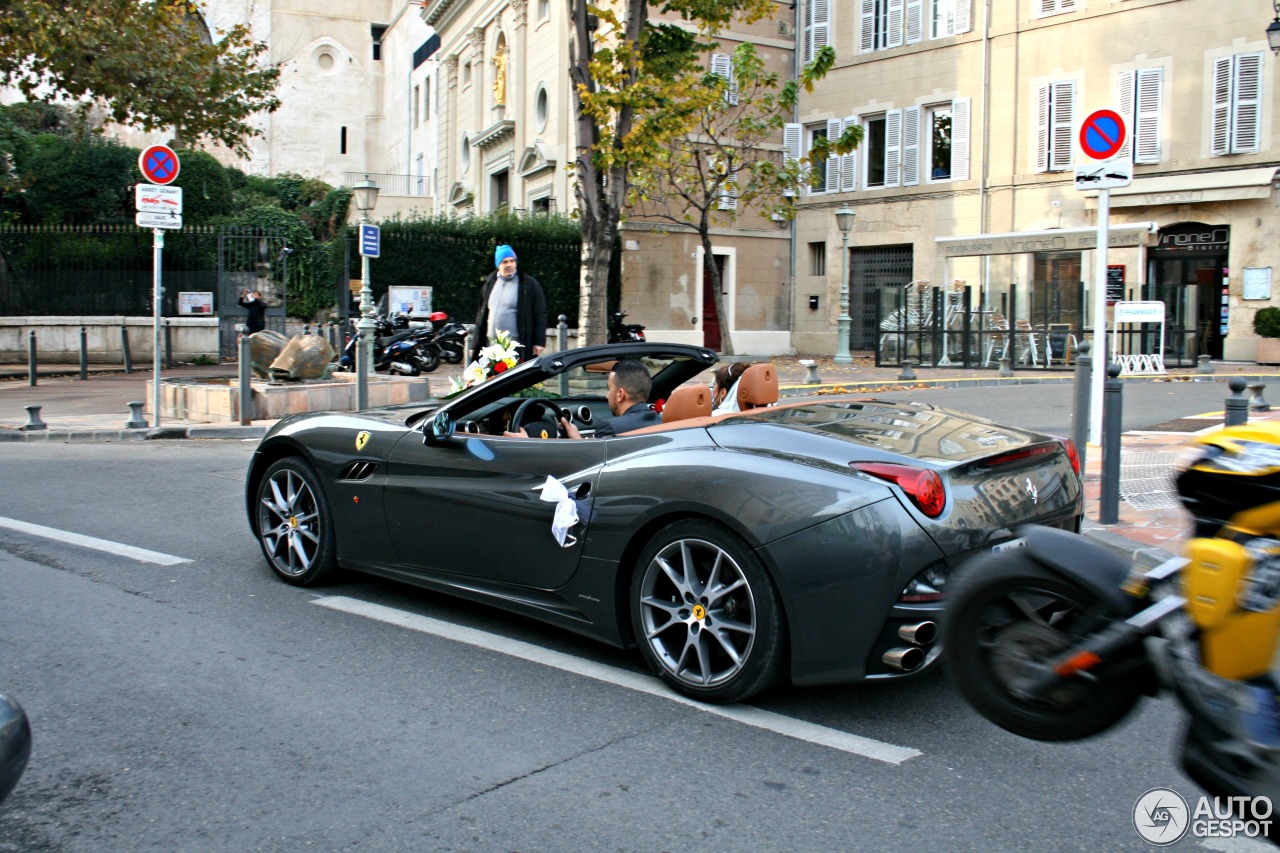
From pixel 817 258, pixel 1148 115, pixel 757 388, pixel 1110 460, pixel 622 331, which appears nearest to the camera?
pixel 757 388

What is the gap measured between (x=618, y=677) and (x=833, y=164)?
1153 inches

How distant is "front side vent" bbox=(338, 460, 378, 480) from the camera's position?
5535 millimetres

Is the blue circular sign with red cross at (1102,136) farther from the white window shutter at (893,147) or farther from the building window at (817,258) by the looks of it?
the building window at (817,258)

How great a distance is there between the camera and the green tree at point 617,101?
20031 mm

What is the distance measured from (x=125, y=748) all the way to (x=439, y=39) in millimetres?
45904

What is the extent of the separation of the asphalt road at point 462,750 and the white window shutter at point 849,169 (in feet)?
91.6

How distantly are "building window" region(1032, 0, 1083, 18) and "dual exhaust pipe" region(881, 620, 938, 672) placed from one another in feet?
88.0

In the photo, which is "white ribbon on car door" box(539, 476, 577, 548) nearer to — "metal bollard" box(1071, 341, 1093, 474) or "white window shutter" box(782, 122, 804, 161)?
"metal bollard" box(1071, 341, 1093, 474)

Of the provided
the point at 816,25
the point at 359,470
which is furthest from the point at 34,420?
the point at 816,25

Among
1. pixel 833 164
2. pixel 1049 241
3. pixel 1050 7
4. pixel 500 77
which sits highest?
pixel 500 77

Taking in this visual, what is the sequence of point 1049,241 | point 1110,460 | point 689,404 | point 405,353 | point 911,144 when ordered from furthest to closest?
point 911,144 < point 1049,241 < point 405,353 < point 1110,460 < point 689,404

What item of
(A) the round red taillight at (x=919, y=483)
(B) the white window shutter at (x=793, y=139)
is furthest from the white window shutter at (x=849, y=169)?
(A) the round red taillight at (x=919, y=483)

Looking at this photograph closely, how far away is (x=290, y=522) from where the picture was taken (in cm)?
598

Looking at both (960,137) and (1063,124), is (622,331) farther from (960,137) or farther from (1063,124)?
(1063,124)
